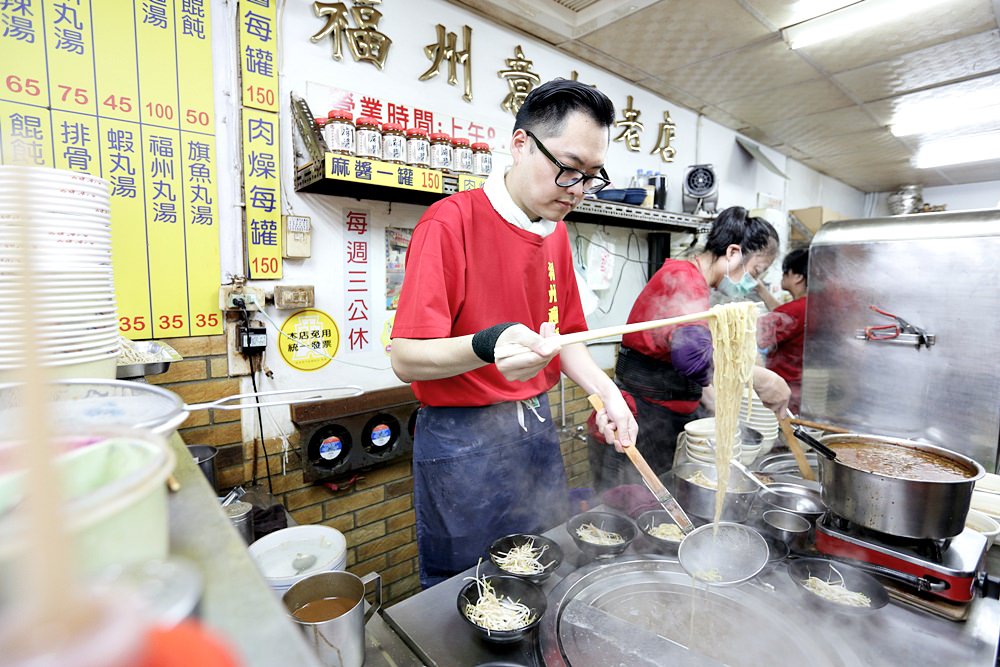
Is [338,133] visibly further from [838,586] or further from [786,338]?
[786,338]

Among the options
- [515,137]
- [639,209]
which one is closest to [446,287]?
[515,137]

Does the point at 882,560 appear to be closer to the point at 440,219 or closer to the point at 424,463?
the point at 424,463

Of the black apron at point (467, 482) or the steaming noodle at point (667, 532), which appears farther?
the black apron at point (467, 482)

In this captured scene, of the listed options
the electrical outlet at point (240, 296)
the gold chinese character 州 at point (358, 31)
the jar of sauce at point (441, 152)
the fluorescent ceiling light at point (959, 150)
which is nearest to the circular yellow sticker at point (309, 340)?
the electrical outlet at point (240, 296)

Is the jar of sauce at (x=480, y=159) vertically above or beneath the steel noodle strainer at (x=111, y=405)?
above

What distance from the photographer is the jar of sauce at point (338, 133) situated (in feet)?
9.18

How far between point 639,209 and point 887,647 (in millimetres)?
3841

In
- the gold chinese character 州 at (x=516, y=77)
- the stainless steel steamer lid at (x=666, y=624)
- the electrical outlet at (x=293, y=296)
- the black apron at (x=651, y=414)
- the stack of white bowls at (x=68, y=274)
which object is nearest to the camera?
the stack of white bowls at (x=68, y=274)

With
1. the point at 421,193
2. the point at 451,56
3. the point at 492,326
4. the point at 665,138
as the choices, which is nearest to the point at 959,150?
the point at 665,138

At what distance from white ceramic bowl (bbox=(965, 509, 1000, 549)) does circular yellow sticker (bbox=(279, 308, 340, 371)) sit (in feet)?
11.0

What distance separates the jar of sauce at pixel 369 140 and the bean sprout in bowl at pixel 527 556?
2318mm

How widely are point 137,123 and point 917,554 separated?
12.6 ft

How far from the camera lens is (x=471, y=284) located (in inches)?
87.4

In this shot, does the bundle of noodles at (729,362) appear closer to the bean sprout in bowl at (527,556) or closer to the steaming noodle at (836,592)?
the steaming noodle at (836,592)
